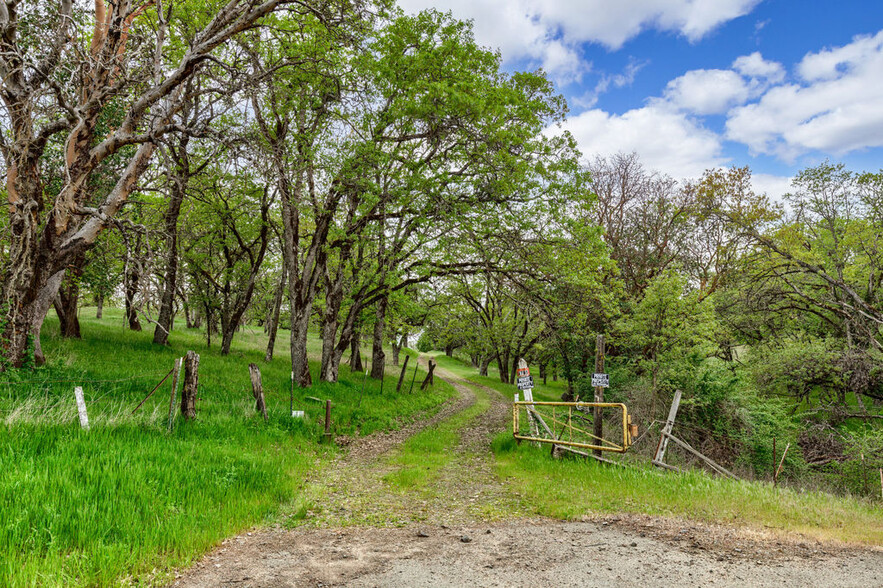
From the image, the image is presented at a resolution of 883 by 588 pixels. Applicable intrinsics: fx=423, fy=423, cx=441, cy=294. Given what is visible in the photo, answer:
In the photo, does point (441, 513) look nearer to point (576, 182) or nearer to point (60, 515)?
point (60, 515)

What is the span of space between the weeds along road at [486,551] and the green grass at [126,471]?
1.90 feet

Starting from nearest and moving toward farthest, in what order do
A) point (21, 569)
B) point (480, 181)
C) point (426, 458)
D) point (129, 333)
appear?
point (21, 569) → point (426, 458) → point (480, 181) → point (129, 333)

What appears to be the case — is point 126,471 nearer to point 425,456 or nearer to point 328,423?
point 328,423

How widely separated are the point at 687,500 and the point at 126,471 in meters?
8.74

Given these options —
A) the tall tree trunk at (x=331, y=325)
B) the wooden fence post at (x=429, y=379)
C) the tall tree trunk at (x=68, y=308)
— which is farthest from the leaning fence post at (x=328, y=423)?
the wooden fence post at (x=429, y=379)

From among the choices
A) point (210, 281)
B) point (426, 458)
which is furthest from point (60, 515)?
point (210, 281)

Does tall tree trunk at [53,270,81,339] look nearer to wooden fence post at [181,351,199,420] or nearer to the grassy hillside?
wooden fence post at [181,351,199,420]

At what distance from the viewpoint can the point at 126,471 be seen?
5.80 metres

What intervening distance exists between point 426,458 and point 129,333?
53.5 feet

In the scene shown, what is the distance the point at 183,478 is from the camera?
6250mm

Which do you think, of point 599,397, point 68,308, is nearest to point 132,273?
point 68,308

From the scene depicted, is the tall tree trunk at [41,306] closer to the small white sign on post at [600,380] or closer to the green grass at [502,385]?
the small white sign on post at [600,380]

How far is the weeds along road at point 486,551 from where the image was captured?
4453 mm

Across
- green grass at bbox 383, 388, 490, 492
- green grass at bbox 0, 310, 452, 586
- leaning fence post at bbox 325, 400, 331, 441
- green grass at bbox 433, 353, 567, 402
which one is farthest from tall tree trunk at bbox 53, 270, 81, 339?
green grass at bbox 433, 353, 567, 402
